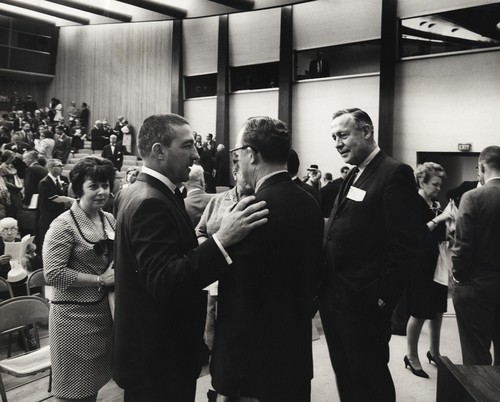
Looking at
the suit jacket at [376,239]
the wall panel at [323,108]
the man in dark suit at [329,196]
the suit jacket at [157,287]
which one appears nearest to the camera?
the suit jacket at [157,287]

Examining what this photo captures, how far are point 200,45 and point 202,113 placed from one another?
2090mm

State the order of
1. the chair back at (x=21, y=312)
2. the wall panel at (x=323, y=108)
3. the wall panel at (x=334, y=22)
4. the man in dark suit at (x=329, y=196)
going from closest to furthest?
the chair back at (x=21, y=312) → the man in dark suit at (x=329, y=196) → the wall panel at (x=334, y=22) → the wall panel at (x=323, y=108)

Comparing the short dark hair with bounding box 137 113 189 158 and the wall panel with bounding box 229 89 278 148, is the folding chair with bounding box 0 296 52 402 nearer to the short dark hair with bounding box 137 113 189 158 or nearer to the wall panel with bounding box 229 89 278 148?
the short dark hair with bounding box 137 113 189 158

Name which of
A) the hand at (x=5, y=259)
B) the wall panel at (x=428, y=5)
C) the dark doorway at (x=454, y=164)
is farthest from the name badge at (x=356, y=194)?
the wall panel at (x=428, y=5)

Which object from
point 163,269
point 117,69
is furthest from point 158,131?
point 117,69

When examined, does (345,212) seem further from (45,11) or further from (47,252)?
(45,11)

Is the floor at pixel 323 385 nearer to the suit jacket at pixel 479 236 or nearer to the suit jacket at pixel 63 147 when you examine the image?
the suit jacket at pixel 479 236

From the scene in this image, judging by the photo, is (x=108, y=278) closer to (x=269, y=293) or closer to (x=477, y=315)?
(x=269, y=293)

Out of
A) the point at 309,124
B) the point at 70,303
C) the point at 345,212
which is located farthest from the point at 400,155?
the point at 70,303

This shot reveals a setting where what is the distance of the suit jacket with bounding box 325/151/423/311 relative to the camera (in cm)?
207

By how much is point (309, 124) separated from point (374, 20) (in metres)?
2.98

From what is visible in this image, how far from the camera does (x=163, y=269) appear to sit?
136cm

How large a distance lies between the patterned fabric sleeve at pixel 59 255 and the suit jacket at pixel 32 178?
16.3 ft

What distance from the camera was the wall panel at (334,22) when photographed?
10.8m
